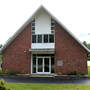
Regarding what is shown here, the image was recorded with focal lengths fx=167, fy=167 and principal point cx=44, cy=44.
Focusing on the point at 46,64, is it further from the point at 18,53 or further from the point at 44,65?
the point at 18,53

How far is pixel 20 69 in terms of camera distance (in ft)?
73.7

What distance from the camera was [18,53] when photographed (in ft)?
74.8

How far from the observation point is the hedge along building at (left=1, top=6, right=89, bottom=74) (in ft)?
71.9

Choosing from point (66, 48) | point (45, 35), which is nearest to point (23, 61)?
point (45, 35)

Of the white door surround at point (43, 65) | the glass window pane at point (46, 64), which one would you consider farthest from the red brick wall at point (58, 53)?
the glass window pane at point (46, 64)

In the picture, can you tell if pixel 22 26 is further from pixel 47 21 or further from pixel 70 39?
pixel 70 39

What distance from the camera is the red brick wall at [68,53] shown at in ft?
71.6

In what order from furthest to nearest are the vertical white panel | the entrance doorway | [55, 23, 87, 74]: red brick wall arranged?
the vertical white panel, the entrance doorway, [55, 23, 87, 74]: red brick wall

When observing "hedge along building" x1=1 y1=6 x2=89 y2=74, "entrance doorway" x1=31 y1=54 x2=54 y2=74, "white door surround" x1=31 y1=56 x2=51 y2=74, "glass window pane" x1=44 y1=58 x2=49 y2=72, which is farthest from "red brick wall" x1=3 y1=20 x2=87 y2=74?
"glass window pane" x1=44 y1=58 x2=49 y2=72

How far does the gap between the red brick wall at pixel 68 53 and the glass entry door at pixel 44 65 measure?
1.13m

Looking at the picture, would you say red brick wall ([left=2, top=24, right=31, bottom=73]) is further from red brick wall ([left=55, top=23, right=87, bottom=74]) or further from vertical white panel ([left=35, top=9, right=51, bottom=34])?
red brick wall ([left=55, top=23, right=87, bottom=74])

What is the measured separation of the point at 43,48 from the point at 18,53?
Answer: 3.59 m

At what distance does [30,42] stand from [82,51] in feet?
23.1

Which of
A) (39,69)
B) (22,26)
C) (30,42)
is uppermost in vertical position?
(22,26)
